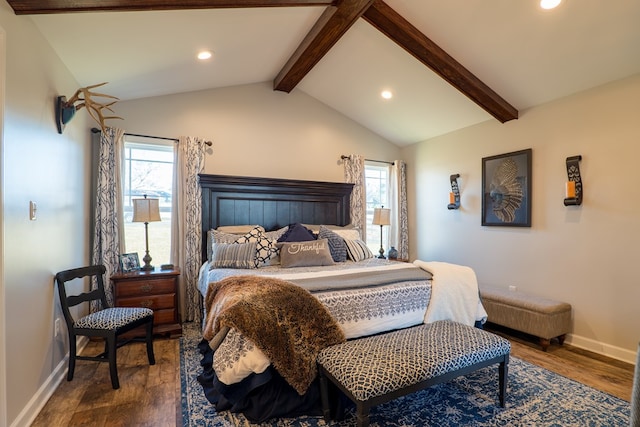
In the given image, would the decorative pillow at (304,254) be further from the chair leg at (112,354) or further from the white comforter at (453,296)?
the chair leg at (112,354)

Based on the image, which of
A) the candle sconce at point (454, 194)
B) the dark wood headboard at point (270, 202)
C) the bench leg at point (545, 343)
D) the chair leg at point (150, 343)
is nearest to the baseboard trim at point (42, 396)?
the chair leg at point (150, 343)

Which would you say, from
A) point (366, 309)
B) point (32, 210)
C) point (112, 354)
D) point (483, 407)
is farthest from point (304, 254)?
point (32, 210)

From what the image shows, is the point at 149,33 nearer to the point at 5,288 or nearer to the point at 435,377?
the point at 5,288

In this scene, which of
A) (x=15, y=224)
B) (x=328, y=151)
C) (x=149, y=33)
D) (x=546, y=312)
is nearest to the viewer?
(x=15, y=224)

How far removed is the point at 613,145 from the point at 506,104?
3.56 feet

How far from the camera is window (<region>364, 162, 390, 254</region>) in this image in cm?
521

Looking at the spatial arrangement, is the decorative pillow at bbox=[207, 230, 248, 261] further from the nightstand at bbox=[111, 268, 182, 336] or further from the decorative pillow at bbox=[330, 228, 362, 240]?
the decorative pillow at bbox=[330, 228, 362, 240]

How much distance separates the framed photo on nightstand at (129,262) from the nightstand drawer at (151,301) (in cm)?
35

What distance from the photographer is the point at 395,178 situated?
5.25 metres

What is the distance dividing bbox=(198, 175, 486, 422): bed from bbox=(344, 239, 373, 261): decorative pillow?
0.10 m

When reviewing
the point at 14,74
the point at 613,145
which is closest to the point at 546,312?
the point at 613,145

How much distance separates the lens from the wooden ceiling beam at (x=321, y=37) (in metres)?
2.67

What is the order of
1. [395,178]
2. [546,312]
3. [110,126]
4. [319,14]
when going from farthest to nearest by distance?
1. [395,178]
2. [110,126]
3. [546,312]
4. [319,14]

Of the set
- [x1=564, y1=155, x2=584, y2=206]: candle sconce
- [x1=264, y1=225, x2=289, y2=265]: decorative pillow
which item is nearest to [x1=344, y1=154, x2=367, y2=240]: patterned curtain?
[x1=264, y1=225, x2=289, y2=265]: decorative pillow
